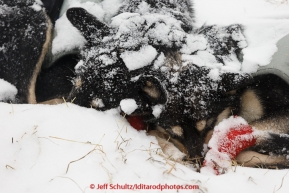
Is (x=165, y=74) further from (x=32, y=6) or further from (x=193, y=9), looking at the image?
(x=32, y=6)

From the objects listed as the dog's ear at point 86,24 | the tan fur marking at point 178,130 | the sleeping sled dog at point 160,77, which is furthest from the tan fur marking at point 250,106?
the dog's ear at point 86,24

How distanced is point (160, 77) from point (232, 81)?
2.04 ft

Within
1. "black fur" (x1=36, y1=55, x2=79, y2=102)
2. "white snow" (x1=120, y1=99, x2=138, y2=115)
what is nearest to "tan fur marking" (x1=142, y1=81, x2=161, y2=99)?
"white snow" (x1=120, y1=99, x2=138, y2=115)

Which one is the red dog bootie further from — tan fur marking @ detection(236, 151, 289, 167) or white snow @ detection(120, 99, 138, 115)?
white snow @ detection(120, 99, 138, 115)

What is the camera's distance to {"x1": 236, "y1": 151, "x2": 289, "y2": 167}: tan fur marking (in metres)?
2.50

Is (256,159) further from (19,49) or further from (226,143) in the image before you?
(19,49)

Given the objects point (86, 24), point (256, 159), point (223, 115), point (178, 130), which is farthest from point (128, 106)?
point (256, 159)

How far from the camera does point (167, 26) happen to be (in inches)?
124

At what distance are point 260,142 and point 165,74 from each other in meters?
1.01

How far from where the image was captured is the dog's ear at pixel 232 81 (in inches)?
106

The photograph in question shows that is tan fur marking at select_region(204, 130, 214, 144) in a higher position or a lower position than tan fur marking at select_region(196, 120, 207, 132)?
lower

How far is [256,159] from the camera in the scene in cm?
259

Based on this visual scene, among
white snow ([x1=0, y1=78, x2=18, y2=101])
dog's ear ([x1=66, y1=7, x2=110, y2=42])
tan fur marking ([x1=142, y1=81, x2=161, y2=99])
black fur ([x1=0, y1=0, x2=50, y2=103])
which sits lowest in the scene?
white snow ([x1=0, y1=78, x2=18, y2=101])

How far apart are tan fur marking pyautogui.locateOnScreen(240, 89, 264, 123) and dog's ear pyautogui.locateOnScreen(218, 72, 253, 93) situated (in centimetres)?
33
